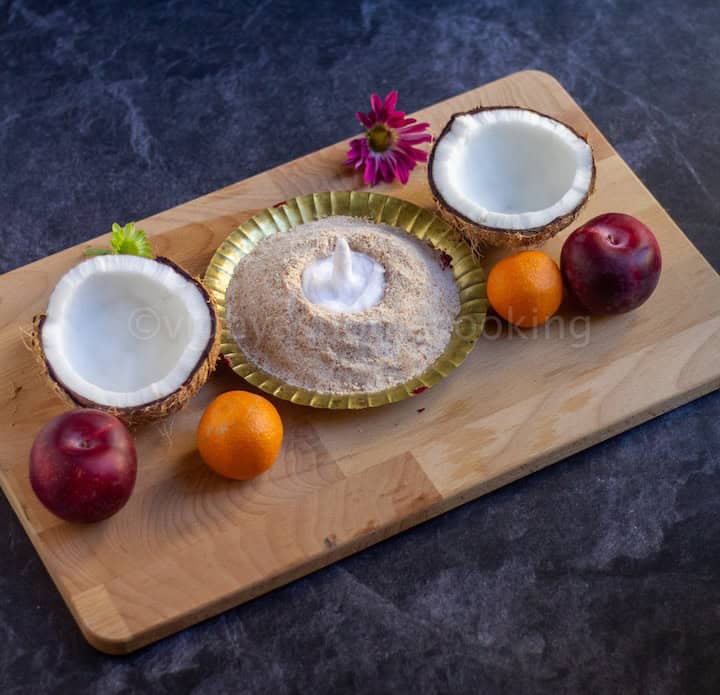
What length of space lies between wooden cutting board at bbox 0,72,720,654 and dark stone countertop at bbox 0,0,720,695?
0.24 ft

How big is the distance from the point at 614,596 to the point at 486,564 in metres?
0.23

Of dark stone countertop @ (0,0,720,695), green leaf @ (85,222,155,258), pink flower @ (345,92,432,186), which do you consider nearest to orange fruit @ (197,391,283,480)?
dark stone countertop @ (0,0,720,695)

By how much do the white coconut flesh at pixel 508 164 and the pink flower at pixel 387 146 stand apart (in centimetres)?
17

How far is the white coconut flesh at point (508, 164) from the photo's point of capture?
89.1 inches

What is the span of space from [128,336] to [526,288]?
755 mm

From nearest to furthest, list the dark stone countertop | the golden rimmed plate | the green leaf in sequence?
1. the dark stone countertop
2. the golden rimmed plate
3. the green leaf

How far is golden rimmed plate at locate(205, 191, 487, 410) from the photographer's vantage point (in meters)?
2.10

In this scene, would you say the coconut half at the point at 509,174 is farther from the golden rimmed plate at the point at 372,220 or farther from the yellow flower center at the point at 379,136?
the yellow flower center at the point at 379,136

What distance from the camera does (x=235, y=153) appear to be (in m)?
2.78

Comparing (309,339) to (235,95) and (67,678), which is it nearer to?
(67,678)

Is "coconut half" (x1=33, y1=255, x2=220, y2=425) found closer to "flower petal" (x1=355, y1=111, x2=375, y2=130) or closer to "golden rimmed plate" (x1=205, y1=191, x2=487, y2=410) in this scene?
"golden rimmed plate" (x1=205, y1=191, x2=487, y2=410)

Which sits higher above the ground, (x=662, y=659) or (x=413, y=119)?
(x=413, y=119)

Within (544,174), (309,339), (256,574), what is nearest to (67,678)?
(256,574)

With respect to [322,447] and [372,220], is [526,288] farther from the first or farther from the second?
[322,447]
